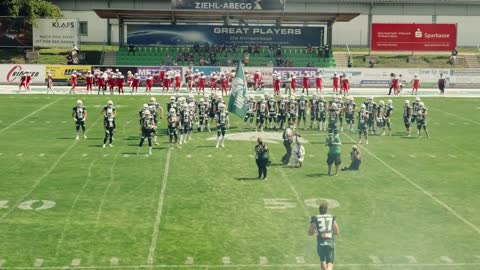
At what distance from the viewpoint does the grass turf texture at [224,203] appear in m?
15.3

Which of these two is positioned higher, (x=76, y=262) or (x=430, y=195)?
(x=430, y=195)

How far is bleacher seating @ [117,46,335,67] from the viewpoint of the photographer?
2404 inches

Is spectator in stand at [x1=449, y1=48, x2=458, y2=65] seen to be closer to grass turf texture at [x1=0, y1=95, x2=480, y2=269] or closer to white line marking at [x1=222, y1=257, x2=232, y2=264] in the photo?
grass turf texture at [x1=0, y1=95, x2=480, y2=269]

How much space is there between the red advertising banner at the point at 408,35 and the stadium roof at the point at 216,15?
12.6 feet

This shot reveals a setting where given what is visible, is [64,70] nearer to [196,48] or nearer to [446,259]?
[196,48]

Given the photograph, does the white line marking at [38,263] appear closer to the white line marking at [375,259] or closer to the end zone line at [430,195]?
the white line marking at [375,259]

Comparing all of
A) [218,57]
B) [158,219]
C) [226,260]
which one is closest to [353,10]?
[218,57]

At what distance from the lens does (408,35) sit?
2576 inches

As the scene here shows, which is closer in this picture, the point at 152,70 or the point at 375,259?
the point at 375,259

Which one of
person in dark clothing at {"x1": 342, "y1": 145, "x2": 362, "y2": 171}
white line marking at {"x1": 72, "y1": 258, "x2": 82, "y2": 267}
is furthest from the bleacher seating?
white line marking at {"x1": 72, "y1": 258, "x2": 82, "y2": 267}

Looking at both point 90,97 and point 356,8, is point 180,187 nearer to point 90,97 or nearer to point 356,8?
point 90,97

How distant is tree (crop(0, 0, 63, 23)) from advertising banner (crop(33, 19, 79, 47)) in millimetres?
1000

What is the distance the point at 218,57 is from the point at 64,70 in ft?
40.9

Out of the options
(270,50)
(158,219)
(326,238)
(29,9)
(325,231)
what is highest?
(29,9)
